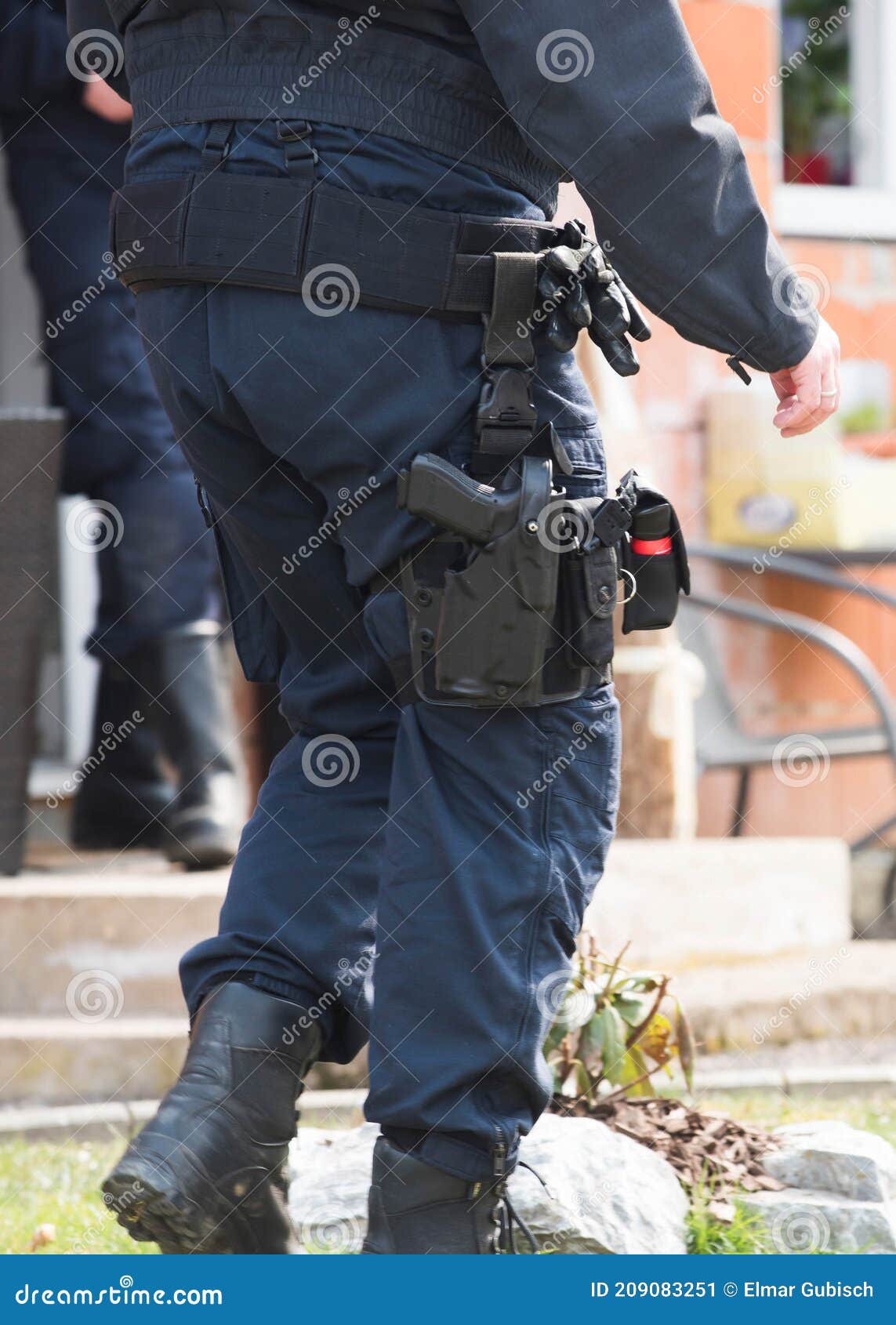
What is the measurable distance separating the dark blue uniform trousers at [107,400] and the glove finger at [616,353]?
1.78m

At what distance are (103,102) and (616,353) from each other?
1.84 m

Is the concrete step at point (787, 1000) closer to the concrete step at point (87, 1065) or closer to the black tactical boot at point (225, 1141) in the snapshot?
the concrete step at point (87, 1065)

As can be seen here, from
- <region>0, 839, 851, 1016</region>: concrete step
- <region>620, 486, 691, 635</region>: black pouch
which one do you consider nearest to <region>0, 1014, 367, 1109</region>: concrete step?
<region>0, 839, 851, 1016</region>: concrete step

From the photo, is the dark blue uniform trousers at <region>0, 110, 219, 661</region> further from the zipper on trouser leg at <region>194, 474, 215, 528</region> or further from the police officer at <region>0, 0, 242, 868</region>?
the zipper on trouser leg at <region>194, 474, 215, 528</region>

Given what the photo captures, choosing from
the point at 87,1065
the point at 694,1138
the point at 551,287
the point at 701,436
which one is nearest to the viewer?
the point at 551,287

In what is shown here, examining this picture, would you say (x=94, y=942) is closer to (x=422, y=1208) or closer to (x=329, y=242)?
(x=422, y=1208)

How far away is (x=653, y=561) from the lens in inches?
71.1

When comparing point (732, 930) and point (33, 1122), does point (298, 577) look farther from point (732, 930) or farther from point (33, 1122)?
point (732, 930)

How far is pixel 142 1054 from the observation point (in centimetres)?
291

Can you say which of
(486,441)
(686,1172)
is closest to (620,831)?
(686,1172)

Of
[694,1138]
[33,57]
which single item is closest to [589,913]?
[694,1138]

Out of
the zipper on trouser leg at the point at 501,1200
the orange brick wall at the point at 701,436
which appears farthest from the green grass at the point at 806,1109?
the orange brick wall at the point at 701,436

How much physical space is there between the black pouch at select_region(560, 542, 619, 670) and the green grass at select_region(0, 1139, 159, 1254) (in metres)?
1.01

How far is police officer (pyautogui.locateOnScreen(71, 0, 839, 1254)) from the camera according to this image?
65.1 inches
